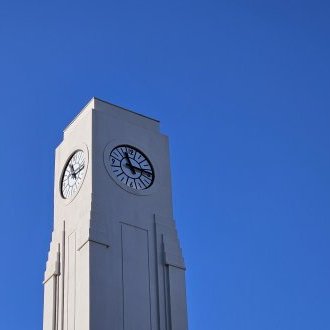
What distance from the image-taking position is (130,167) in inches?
2162

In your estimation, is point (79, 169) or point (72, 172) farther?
point (72, 172)

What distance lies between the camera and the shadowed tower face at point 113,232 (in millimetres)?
50375

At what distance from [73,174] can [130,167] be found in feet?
9.10

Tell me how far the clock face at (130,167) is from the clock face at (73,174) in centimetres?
144

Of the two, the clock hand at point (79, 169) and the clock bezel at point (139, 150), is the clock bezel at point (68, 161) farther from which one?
the clock bezel at point (139, 150)

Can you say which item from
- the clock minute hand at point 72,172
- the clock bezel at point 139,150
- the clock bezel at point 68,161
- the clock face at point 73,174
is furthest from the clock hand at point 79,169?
the clock bezel at point 139,150

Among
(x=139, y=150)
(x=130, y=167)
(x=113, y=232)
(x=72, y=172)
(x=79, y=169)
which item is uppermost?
(x=139, y=150)

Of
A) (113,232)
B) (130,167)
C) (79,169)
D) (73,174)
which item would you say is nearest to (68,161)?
(73,174)

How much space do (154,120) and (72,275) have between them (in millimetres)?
9855

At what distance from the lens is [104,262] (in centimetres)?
5084

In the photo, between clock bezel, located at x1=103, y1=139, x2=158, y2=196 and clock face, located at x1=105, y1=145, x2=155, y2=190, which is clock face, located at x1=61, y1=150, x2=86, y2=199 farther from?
clock face, located at x1=105, y1=145, x2=155, y2=190

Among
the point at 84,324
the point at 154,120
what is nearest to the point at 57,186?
the point at 154,120

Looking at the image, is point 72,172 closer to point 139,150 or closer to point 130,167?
point 130,167

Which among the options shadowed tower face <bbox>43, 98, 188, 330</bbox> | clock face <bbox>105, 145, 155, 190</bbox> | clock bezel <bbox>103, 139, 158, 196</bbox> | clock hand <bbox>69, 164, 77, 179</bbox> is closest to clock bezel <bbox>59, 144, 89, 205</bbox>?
shadowed tower face <bbox>43, 98, 188, 330</bbox>
